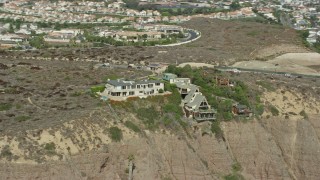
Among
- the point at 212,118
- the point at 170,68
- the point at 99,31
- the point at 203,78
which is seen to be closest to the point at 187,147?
the point at 212,118

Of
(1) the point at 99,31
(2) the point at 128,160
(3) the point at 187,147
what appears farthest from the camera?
(1) the point at 99,31

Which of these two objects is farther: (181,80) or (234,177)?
(181,80)

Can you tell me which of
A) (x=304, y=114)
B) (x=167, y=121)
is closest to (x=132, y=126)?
(x=167, y=121)

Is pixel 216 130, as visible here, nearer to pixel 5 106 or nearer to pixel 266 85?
pixel 266 85

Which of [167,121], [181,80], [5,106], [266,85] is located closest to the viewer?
[167,121]

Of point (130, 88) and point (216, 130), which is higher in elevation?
point (130, 88)

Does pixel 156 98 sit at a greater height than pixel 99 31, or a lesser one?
greater

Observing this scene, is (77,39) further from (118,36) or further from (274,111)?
(274,111)

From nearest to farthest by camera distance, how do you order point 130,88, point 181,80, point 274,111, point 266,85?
point 130,88
point 274,111
point 181,80
point 266,85
